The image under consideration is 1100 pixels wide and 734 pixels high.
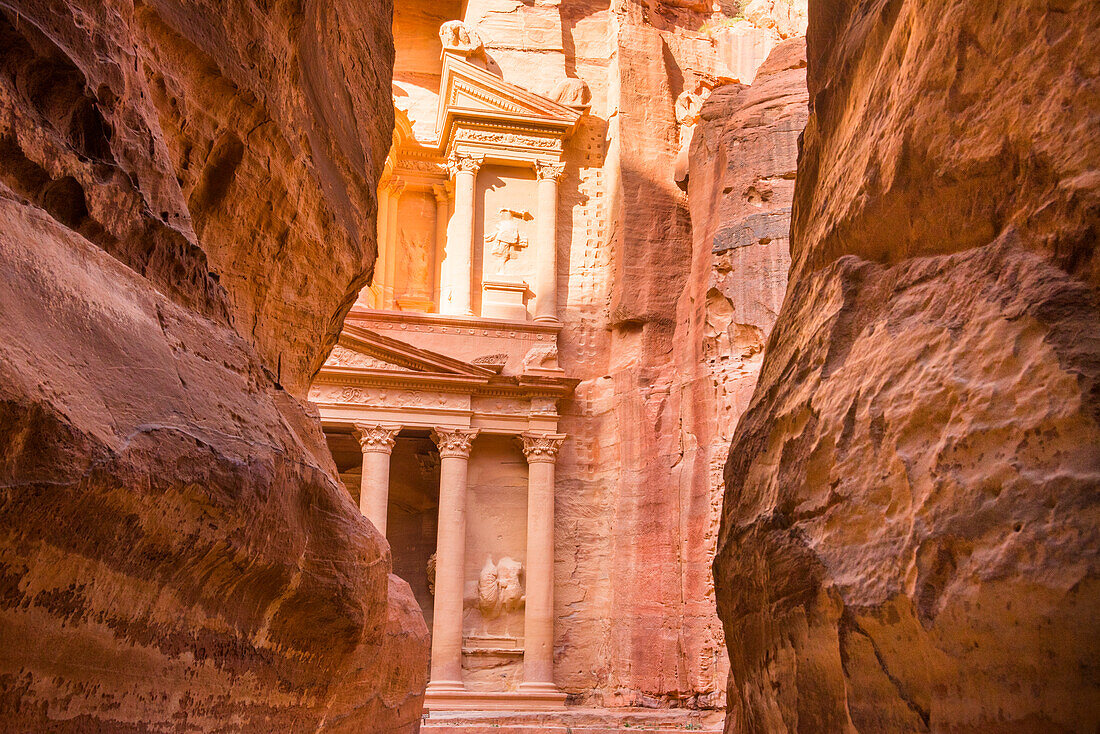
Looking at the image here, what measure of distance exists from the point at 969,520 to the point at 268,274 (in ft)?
11.7

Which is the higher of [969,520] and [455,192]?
[455,192]

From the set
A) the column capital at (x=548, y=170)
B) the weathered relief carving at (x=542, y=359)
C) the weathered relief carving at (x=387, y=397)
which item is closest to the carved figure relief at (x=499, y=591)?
the weathered relief carving at (x=387, y=397)

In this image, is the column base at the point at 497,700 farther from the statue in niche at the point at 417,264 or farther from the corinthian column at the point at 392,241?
the statue in niche at the point at 417,264

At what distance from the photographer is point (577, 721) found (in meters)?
15.4

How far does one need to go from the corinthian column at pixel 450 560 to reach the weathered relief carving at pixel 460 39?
8249mm

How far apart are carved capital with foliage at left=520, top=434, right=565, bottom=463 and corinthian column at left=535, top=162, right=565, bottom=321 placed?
2.56 meters

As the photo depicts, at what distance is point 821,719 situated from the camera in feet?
10.3

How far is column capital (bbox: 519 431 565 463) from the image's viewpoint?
64.0ft

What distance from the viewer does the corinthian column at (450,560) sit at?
59.3ft

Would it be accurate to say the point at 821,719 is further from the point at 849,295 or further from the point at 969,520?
the point at 849,295

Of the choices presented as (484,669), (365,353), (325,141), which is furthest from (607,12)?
(325,141)

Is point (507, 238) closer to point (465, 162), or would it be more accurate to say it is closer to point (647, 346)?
point (465, 162)

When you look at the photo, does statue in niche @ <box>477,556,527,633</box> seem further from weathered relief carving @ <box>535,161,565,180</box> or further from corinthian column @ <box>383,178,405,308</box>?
weathered relief carving @ <box>535,161,565,180</box>

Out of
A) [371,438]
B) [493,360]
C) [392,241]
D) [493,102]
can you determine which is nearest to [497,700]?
[371,438]
